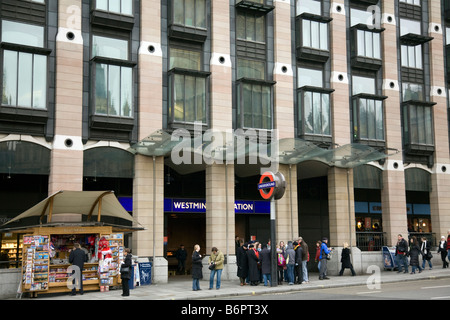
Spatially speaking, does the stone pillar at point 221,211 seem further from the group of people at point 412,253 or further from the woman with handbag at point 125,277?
the group of people at point 412,253

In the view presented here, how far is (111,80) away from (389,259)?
17140 millimetres

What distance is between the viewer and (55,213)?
23.2 metres

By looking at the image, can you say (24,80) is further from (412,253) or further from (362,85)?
(412,253)

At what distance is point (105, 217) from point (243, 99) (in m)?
9.07

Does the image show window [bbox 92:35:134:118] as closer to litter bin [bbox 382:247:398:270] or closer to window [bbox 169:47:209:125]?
window [bbox 169:47:209:125]

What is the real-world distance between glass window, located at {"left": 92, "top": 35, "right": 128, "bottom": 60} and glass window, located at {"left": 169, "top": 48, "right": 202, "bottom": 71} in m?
2.36

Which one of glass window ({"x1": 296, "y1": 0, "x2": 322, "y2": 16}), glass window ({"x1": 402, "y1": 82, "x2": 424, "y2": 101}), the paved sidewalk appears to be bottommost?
the paved sidewalk

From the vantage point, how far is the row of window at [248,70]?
24125mm

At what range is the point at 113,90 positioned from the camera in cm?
2561

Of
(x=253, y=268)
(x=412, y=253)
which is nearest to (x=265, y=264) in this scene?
(x=253, y=268)

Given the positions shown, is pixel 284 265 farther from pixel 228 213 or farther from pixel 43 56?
pixel 43 56

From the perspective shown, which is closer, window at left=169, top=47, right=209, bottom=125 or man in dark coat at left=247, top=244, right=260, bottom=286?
man in dark coat at left=247, top=244, right=260, bottom=286

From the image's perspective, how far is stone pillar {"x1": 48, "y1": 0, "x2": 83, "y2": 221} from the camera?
953 inches

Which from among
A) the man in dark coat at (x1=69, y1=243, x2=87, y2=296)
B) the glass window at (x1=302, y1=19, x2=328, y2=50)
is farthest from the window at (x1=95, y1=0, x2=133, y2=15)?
the man in dark coat at (x1=69, y1=243, x2=87, y2=296)
